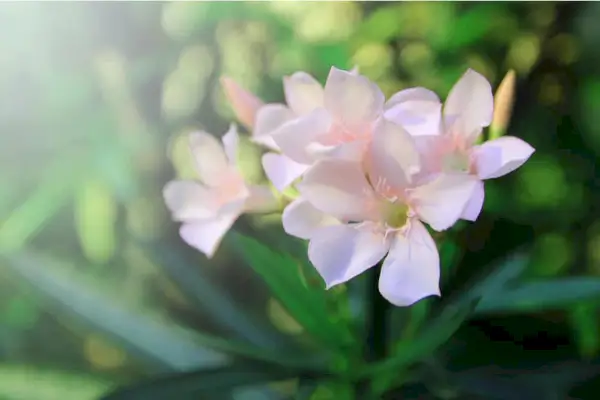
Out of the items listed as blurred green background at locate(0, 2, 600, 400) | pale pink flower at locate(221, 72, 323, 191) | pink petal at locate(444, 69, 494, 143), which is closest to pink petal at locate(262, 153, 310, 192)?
pale pink flower at locate(221, 72, 323, 191)

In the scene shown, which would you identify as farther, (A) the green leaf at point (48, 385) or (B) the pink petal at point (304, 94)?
(A) the green leaf at point (48, 385)

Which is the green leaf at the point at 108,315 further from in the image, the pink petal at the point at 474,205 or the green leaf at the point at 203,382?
the pink petal at the point at 474,205

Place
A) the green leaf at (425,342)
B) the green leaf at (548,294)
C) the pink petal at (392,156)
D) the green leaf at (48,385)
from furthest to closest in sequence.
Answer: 1. the green leaf at (48,385)
2. the green leaf at (548,294)
3. the green leaf at (425,342)
4. the pink petal at (392,156)

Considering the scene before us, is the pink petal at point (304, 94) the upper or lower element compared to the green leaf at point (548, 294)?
upper

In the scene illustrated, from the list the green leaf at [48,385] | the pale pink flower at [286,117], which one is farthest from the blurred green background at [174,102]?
the pale pink flower at [286,117]

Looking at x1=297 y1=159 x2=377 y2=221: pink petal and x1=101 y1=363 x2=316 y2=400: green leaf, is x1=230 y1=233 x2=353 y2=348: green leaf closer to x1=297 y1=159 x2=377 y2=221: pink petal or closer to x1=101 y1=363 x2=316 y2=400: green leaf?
x1=101 y1=363 x2=316 y2=400: green leaf

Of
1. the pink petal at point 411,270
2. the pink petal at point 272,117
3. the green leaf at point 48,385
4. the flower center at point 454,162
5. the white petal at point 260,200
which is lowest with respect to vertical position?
the green leaf at point 48,385

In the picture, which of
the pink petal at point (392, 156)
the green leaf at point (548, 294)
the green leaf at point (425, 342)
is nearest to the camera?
the pink petal at point (392, 156)

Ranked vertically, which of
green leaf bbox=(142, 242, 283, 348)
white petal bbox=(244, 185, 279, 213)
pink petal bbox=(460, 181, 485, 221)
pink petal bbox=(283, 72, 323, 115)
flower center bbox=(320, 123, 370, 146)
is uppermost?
pink petal bbox=(283, 72, 323, 115)
